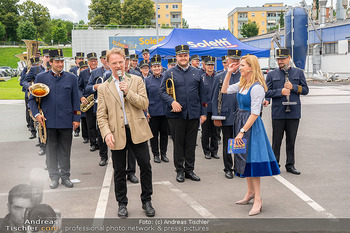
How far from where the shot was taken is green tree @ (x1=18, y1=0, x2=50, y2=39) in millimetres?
113250

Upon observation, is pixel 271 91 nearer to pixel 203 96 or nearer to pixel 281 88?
pixel 281 88

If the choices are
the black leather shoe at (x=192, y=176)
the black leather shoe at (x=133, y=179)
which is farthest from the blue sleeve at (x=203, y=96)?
the black leather shoe at (x=133, y=179)

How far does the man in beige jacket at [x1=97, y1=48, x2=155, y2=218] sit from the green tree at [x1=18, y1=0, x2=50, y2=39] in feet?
386

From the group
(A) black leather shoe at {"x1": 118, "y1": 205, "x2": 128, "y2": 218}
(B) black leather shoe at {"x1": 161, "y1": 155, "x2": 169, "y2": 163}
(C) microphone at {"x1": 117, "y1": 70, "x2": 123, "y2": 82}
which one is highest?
(C) microphone at {"x1": 117, "y1": 70, "x2": 123, "y2": 82}

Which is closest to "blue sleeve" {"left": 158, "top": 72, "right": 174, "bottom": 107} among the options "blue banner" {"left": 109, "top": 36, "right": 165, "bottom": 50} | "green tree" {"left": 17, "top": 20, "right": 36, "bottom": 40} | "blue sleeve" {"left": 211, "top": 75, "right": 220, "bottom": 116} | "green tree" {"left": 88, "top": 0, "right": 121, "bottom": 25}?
"blue sleeve" {"left": 211, "top": 75, "right": 220, "bottom": 116}

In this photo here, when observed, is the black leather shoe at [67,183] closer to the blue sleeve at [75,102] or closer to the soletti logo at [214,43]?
the blue sleeve at [75,102]

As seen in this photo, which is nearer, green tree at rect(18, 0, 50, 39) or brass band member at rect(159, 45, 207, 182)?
brass band member at rect(159, 45, 207, 182)

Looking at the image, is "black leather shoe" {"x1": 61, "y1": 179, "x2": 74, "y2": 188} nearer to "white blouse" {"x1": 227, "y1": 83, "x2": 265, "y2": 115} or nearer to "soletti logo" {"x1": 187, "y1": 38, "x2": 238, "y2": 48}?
"white blouse" {"x1": 227, "y1": 83, "x2": 265, "y2": 115}

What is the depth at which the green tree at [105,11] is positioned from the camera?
265ft

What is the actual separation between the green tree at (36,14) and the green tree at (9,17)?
1871 millimetres

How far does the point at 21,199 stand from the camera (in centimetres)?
400

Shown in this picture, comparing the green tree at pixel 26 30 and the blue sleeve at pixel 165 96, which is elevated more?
the green tree at pixel 26 30

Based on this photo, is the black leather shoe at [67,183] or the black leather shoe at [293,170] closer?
the black leather shoe at [67,183]

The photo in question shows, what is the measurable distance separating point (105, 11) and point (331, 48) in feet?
160
